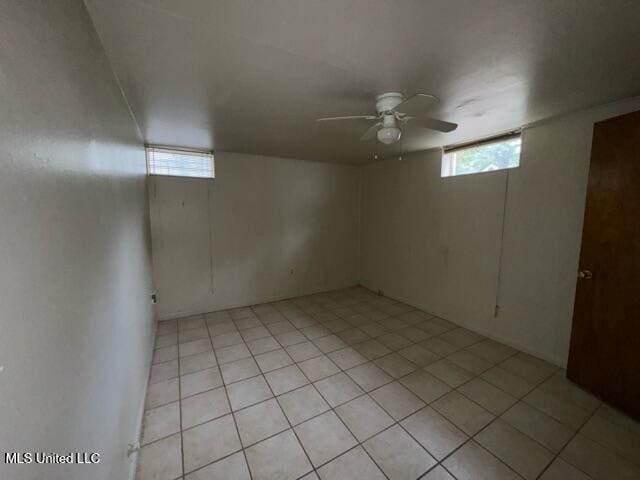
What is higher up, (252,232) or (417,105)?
(417,105)

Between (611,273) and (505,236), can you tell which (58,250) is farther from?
(505,236)

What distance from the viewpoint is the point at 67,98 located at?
804 millimetres

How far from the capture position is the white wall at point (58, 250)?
503mm

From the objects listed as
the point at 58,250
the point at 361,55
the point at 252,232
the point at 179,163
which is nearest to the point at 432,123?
the point at 361,55

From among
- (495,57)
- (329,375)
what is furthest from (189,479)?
(495,57)

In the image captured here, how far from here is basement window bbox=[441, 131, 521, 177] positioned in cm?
261

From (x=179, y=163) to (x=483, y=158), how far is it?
3861 mm

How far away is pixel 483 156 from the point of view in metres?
2.89

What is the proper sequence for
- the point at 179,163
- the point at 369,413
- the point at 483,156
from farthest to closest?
the point at 179,163, the point at 483,156, the point at 369,413

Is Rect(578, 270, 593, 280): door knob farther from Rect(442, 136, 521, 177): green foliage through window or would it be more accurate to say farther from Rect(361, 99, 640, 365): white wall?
Rect(442, 136, 521, 177): green foliage through window

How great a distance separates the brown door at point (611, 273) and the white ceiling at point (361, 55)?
0.44m

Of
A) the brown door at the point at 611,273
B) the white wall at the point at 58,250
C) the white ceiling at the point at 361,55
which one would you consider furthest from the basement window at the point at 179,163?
the brown door at the point at 611,273

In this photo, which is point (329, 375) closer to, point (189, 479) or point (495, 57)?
point (189, 479)

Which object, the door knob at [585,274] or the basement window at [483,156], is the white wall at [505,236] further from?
the door knob at [585,274]
